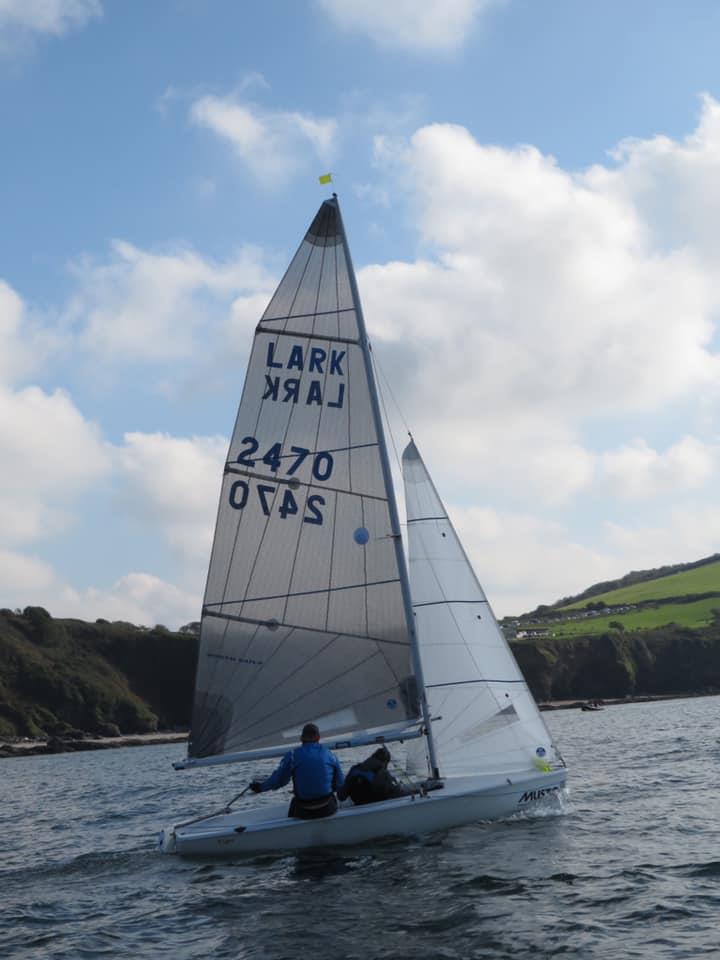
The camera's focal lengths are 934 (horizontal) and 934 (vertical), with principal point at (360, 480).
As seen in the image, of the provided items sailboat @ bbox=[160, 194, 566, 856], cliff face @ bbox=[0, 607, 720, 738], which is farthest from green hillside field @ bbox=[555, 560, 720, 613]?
sailboat @ bbox=[160, 194, 566, 856]

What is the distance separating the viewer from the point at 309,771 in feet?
52.7

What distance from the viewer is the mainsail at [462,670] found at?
730 inches

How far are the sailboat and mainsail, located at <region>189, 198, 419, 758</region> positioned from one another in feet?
0.09

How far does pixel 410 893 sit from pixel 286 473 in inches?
329

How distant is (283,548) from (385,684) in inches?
130

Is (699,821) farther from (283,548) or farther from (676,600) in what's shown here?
(676,600)

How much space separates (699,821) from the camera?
18.2 m

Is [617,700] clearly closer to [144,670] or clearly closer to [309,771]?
[144,670]

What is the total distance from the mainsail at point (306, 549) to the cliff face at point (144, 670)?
6745cm

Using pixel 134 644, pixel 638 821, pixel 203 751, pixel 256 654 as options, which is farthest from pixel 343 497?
pixel 134 644

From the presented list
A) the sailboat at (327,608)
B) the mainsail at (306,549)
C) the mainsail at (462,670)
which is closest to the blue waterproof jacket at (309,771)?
the sailboat at (327,608)

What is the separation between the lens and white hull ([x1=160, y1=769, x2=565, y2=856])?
16.1 m

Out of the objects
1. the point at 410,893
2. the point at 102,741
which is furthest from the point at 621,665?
the point at 410,893

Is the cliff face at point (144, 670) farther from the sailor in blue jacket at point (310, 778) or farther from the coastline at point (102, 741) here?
the sailor in blue jacket at point (310, 778)
